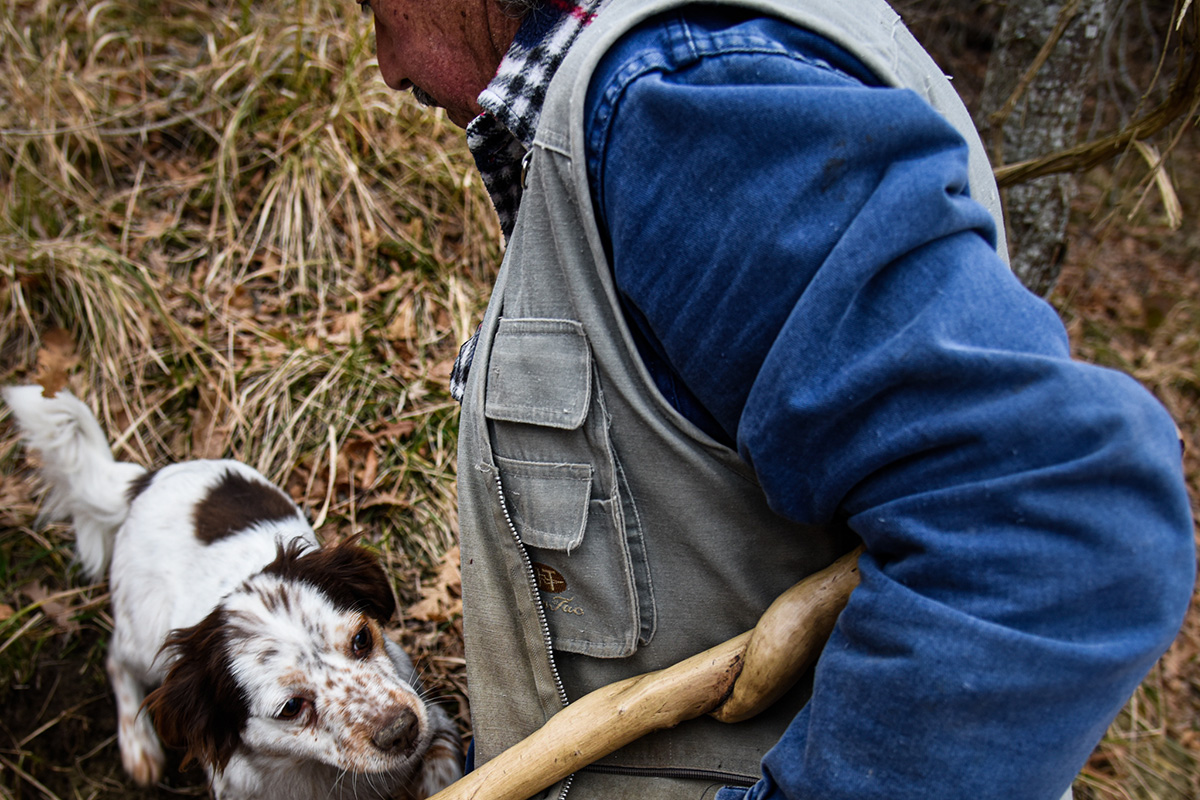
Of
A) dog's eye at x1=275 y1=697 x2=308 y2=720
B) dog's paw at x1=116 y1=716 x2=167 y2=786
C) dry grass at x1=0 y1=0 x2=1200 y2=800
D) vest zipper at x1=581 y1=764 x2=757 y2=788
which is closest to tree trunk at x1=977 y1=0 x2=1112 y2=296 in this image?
dry grass at x1=0 y1=0 x2=1200 y2=800

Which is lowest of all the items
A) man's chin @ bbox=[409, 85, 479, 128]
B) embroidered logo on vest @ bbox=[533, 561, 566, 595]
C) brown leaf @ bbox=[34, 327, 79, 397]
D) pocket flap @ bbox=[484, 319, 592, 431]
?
brown leaf @ bbox=[34, 327, 79, 397]

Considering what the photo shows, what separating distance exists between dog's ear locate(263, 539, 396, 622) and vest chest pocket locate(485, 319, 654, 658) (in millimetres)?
847

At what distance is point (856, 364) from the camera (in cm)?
90

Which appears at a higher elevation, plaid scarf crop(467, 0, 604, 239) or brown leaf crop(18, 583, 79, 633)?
plaid scarf crop(467, 0, 604, 239)

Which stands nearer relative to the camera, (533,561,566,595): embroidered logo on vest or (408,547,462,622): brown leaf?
(533,561,566,595): embroidered logo on vest

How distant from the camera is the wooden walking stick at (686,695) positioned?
1202mm

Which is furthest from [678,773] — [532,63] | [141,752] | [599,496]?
[141,752]

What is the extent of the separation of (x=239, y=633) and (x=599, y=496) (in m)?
Answer: 1.13

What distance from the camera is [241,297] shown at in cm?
348

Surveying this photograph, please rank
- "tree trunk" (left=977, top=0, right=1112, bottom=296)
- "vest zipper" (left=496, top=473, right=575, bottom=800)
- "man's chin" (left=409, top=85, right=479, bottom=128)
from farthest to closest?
1. "tree trunk" (left=977, top=0, right=1112, bottom=296)
2. "man's chin" (left=409, top=85, right=479, bottom=128)
3. "vest zipper" (left=496, top=473, right=575, bottom=800)

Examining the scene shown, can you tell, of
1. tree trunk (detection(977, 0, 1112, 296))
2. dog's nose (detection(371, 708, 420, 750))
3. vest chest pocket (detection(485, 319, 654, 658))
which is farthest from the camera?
tree trunk (detection(977, 0, 1112, 296))

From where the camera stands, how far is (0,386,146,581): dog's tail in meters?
2.65

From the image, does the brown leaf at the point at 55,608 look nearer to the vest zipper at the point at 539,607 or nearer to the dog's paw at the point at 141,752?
the dog's paw at the point at 141,752

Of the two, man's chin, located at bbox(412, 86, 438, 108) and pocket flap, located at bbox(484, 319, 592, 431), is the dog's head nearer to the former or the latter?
pocket flap, located at bbox(484, 319, 592, 431)
